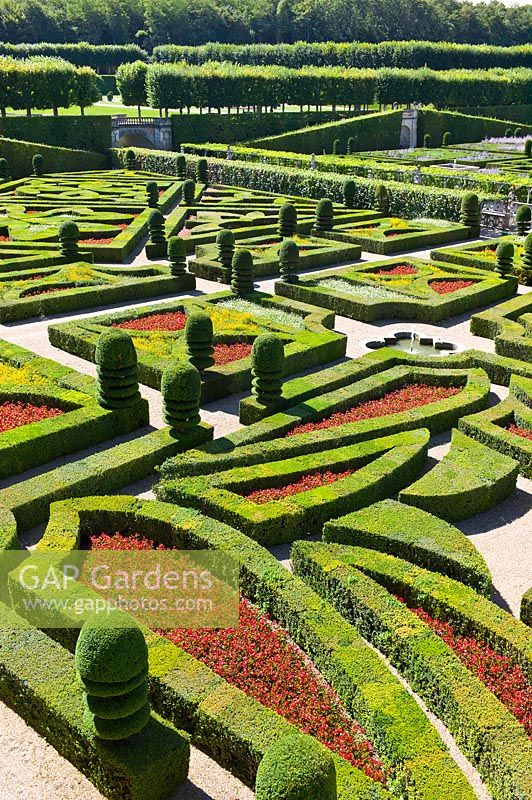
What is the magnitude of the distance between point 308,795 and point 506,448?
9318 mm

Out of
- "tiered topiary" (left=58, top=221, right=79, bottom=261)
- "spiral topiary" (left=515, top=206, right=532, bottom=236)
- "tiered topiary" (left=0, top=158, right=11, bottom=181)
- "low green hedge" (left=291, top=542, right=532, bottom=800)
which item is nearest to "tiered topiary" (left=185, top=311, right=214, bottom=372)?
"low green hedge" (left=291, top=542, right=532, bottom=800)

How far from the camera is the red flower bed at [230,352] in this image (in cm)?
1709

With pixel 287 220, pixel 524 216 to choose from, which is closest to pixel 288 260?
pixel 287 220

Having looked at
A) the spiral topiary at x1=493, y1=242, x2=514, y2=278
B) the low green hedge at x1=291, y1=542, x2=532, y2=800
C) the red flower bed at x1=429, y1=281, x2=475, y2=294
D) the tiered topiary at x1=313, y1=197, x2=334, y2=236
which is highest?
the tiered topiary at x1=313, y1=197, x2=334, y2=236

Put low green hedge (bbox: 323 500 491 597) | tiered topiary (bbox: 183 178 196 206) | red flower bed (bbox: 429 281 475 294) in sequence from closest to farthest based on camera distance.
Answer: low green hedge (bbox: 323 500 491 597)
red flower bed (bbox: 429 281 475 294)
tiered topiary (bbox: 183 178 196 206)

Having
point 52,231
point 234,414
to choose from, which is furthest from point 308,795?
point 52,231

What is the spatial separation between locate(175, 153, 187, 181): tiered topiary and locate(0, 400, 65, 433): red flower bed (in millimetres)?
33651

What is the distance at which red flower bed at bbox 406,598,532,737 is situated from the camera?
24.6 feet

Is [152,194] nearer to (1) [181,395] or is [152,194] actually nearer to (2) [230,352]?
(2) [230,352]

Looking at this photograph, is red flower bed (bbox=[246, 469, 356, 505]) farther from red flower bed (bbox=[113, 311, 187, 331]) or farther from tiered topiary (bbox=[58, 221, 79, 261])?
tiered topiary (bbox=[58, 221, 79, 261])

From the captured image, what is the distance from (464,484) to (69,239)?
18.6 m

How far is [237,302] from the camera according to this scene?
2156 centimetres

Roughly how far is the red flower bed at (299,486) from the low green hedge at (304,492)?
0.25 ft

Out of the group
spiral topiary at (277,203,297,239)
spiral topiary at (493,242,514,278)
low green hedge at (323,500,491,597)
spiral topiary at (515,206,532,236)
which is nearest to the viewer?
low green hedge at (323,500,491,597)
